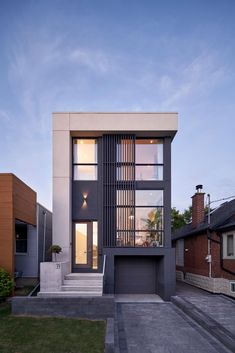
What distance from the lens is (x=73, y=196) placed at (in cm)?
1332

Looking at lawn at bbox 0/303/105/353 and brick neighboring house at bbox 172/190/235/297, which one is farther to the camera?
brick neighboring house at bbox 172/190/235/297

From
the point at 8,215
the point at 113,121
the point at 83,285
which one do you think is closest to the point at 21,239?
the point at 8,215

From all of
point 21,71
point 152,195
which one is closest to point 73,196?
point 152,195

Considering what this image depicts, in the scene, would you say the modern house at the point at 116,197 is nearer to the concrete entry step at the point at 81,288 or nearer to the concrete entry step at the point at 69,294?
the concrete entry step at the point at 81,288

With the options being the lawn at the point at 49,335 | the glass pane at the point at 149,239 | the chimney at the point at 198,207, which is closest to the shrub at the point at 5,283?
the lawn at the point at 49,335

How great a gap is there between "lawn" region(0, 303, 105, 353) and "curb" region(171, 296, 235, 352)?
9.11 ft

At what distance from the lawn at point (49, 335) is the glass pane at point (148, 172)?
21.1 ft

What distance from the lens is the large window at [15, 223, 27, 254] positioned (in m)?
14.0

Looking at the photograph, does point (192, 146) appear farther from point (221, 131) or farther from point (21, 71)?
point (21, 71)

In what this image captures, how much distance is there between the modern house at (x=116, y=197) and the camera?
1270cm

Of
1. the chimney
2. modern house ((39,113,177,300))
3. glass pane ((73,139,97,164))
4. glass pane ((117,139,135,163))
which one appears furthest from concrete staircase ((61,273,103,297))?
the chimney

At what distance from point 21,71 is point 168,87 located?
8.10 m

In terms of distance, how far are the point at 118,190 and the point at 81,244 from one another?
2850 mm

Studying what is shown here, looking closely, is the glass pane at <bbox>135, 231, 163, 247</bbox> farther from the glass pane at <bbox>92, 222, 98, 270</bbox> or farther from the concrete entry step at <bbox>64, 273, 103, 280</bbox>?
the concrete entry step at <bbox>64, 273, 103, 280</bbox>
